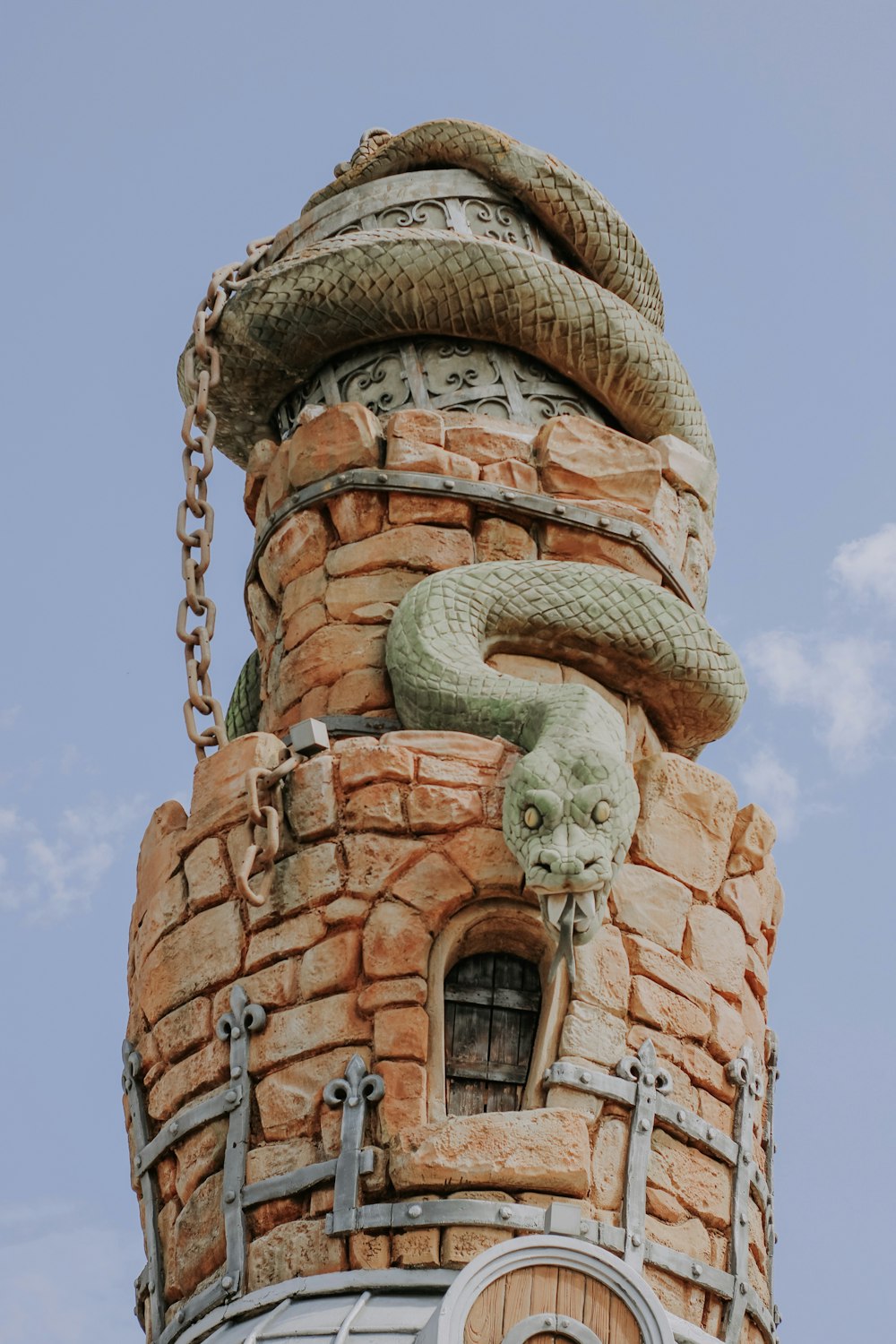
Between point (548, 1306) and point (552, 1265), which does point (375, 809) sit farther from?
point (548, 1306)

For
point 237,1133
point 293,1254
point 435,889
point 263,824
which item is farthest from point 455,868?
point 293,1254

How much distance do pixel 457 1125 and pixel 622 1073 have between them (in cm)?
66

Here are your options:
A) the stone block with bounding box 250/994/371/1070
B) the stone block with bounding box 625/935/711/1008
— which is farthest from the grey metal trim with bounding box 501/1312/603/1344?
the stone block with bounding box 625/935/711/1008

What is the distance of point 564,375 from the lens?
10.7 metres

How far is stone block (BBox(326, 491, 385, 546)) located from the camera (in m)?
9.86

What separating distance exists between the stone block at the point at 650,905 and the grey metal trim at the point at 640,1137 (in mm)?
467

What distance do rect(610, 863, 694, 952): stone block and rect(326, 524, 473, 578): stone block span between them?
158 cm

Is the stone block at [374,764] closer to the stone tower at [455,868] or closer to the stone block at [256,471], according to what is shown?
the stone tower at [455,868]

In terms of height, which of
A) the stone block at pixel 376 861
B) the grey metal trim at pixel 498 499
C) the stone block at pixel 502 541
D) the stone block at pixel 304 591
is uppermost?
the grey metal trim at pixel 498 499

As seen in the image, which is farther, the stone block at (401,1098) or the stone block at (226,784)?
the stone block at (226,784)

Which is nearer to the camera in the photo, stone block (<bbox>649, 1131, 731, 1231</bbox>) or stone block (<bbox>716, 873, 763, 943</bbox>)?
stone block (<bbox>649, 1131, 731, 1231</bbox>)

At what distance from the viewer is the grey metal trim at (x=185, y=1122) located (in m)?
8.41

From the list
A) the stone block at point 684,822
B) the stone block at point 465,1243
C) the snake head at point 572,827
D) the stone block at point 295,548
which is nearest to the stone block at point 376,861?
the snake head at point 572,827

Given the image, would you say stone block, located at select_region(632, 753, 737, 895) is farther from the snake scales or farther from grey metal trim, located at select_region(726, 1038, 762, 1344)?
grey metal trim, located at select_region(726, 1038, 762, 1344)
